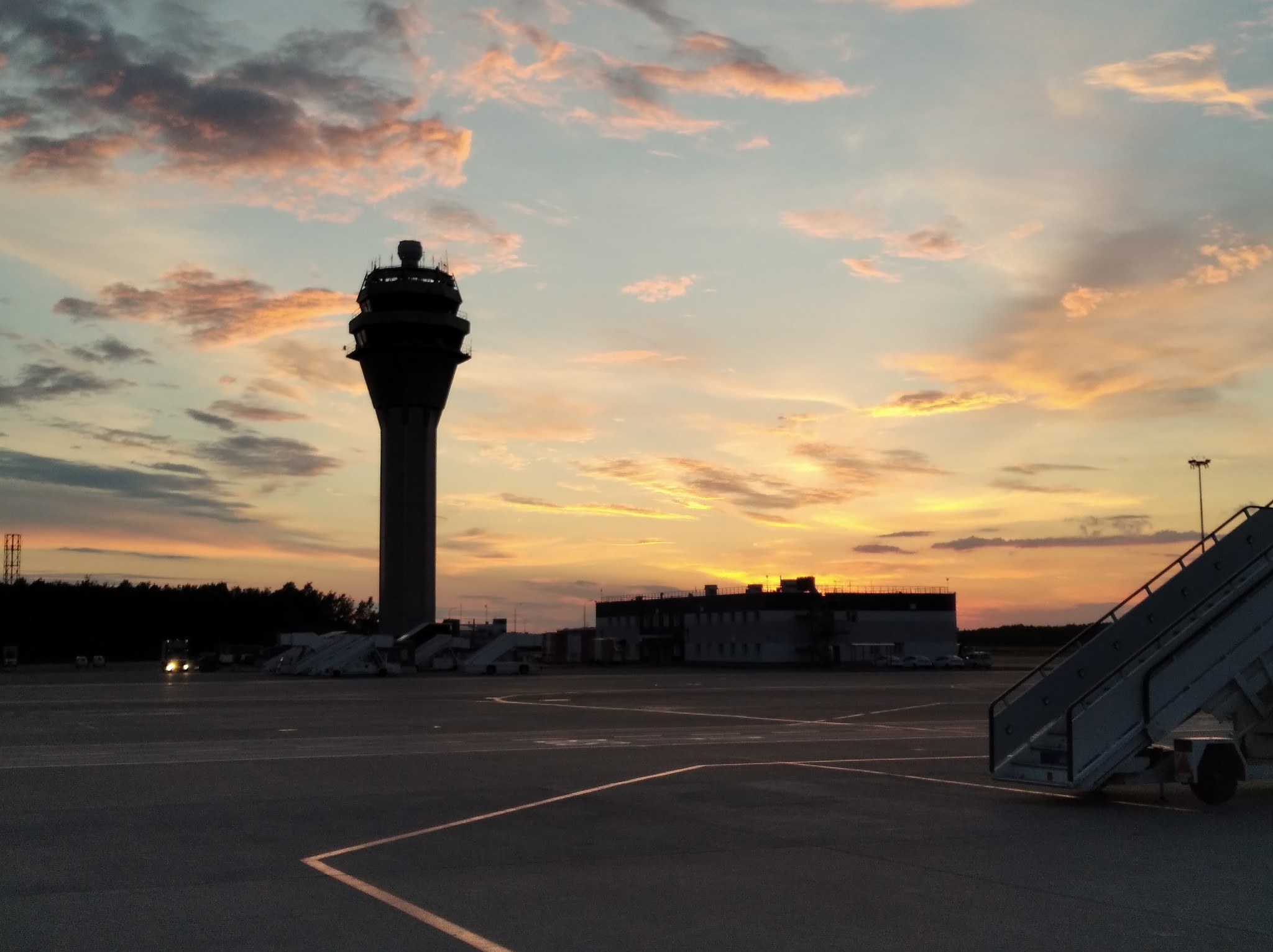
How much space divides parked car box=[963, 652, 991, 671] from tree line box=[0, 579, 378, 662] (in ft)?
294

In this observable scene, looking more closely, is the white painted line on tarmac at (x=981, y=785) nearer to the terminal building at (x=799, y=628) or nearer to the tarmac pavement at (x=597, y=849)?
the tarmac pavement at (x=597, y=849)

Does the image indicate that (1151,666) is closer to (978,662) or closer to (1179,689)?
(1179,689)

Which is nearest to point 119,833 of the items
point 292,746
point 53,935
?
point 53,935

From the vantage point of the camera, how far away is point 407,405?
134500 millimetres

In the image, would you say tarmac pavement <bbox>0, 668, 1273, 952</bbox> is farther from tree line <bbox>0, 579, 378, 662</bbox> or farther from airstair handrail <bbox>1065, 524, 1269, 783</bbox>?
tree line <bbox>0, 579, 378, 662</bbox>

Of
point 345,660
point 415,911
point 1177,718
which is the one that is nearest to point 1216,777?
point 1177,718

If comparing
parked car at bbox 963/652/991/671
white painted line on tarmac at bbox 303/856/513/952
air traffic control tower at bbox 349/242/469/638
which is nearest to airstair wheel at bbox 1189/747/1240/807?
white painted line on tarmac at bbox 303/856/513/952

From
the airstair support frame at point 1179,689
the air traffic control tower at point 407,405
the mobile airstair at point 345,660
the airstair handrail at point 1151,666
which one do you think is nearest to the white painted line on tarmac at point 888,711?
the airstair handrail at point 1151,666

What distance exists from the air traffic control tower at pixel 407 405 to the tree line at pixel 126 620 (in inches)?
1649

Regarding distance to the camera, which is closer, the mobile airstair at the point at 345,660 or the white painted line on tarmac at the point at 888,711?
the white painted line on tarmac at the point at 888,711

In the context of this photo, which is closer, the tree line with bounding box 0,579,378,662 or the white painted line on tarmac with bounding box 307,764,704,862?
the white painted line on tarmac with bounding box 307,764,704,862

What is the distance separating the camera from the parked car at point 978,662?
115812mm

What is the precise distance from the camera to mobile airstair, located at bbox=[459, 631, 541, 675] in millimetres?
98312

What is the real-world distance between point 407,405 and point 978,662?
215ft
